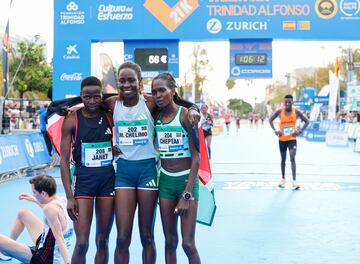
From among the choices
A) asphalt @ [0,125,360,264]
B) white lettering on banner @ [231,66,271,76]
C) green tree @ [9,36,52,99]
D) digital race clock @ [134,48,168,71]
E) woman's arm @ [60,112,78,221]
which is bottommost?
asphalt @ [0,125,360,264]

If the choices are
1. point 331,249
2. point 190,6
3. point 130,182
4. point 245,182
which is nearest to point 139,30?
point 190,6

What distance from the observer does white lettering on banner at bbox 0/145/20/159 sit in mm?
12672

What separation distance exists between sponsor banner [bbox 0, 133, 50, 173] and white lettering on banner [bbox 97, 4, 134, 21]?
3589 millimetres

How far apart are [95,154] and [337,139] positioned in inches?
940

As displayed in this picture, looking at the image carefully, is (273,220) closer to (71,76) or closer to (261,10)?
(261,10)

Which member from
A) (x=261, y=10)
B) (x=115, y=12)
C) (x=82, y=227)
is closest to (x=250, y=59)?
(x=261, y=10)

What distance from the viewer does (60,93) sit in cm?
1425

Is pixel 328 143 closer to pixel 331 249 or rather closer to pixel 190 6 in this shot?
pixel 190 6

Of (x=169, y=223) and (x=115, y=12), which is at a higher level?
(x=115, y=12)

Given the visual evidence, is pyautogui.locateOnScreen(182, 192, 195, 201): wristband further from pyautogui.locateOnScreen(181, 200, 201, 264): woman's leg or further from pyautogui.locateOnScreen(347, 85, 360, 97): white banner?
pyautogui.locateOnScreen(347, 85, 360, 97): white banner

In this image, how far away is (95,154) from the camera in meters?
4.73

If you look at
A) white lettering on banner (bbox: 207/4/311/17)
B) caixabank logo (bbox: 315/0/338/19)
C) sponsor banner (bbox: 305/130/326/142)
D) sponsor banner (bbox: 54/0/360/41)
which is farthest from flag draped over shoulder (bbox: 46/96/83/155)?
sponsor banner (bbox: 305/130/326/142)


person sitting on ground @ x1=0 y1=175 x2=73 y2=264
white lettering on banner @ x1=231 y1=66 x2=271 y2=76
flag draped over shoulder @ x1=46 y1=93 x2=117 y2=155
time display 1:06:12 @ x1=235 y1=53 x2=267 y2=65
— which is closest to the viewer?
flag draped over shoulder @ x1=46 y1=93 x2=117 y2=155

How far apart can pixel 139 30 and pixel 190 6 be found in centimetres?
141
